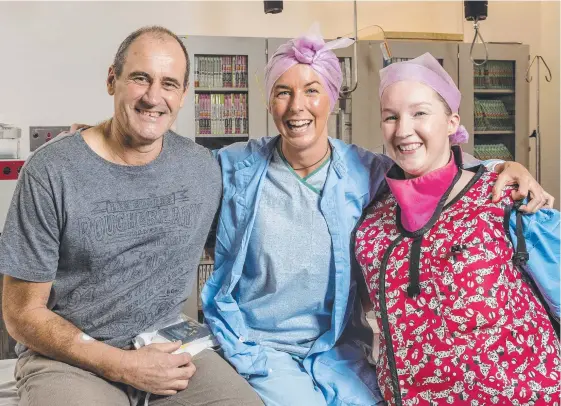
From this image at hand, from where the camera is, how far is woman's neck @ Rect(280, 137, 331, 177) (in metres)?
2.00

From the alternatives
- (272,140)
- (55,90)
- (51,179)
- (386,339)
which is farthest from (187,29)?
(386,339)

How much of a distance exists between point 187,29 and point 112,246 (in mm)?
3484

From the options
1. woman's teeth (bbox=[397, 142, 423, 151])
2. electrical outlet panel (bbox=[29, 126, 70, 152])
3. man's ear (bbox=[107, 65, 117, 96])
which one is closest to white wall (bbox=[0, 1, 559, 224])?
electrical outlet panel (bbox=[29, 126, 70, 152])

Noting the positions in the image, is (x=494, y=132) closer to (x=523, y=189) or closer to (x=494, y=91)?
(x=494, y=91)

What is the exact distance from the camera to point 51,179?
1719 millimetres

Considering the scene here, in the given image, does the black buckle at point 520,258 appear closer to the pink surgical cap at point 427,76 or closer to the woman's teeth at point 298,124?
the pink surgical cap at point 427,76

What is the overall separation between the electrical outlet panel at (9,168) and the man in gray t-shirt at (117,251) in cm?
175

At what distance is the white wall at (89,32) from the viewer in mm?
4656

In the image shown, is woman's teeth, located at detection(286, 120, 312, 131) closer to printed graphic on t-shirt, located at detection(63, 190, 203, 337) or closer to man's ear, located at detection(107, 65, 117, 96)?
printed graphic on t-shirt, located at detection(63, 190, 203, 337)

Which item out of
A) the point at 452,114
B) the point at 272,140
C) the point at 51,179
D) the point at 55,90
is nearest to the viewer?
the point at 51,179

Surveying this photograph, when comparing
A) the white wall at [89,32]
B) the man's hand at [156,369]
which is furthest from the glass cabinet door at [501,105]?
the man's hand at [156,369]

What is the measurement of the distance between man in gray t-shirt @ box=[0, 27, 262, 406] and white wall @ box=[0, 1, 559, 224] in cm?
297

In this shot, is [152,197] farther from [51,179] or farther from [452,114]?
[452,114]

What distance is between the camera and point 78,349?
171 cm
